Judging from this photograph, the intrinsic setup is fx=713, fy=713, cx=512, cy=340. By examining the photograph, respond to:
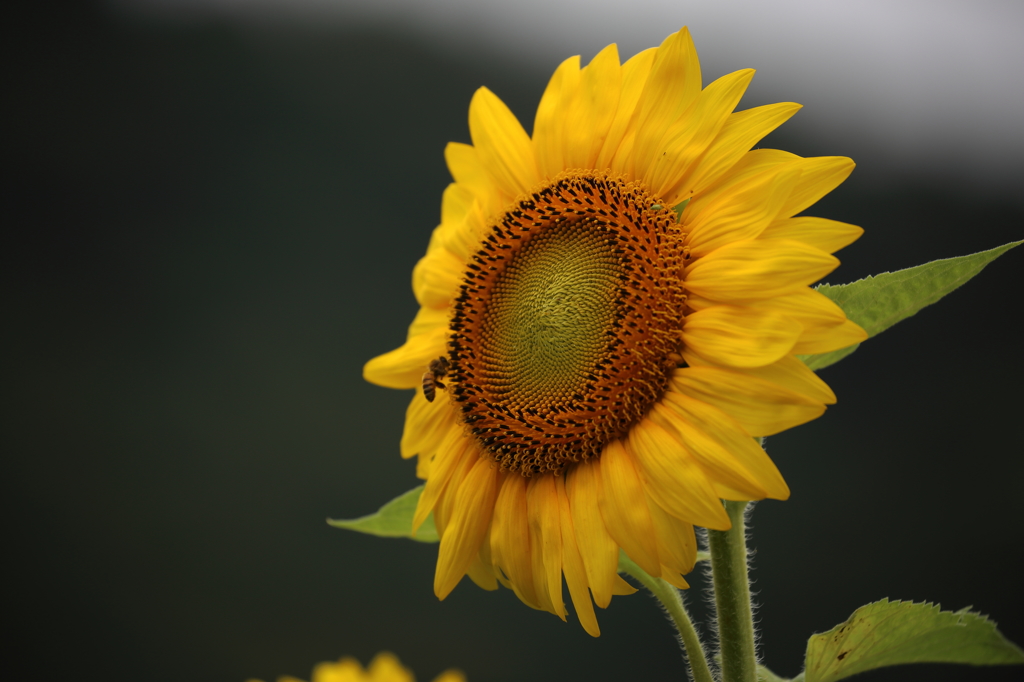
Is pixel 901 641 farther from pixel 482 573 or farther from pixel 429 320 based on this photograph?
pixel 429 320

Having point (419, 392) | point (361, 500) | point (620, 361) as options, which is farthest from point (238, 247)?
point (620, 361)

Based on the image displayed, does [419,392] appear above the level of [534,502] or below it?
above

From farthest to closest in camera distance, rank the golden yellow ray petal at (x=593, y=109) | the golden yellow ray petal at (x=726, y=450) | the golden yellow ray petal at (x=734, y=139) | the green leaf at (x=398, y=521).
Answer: the green leaf at (x=398, y=521) → the golden yellow ray petal at (x=593, y=109) → the golden yellow ray petal at (x=734, y=139) → the golden yellow ray petal at (x=726, y=450)

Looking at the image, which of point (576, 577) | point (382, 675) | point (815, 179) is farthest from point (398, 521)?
point (815, 179)

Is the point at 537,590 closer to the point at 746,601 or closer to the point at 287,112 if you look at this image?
the point at 746,601

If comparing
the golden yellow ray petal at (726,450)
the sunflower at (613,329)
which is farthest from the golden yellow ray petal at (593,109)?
the golden yellow ray petal at (726,450)

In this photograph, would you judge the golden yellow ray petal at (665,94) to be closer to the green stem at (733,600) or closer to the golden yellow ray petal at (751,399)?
the golden yellow ray petal at (751,399)
